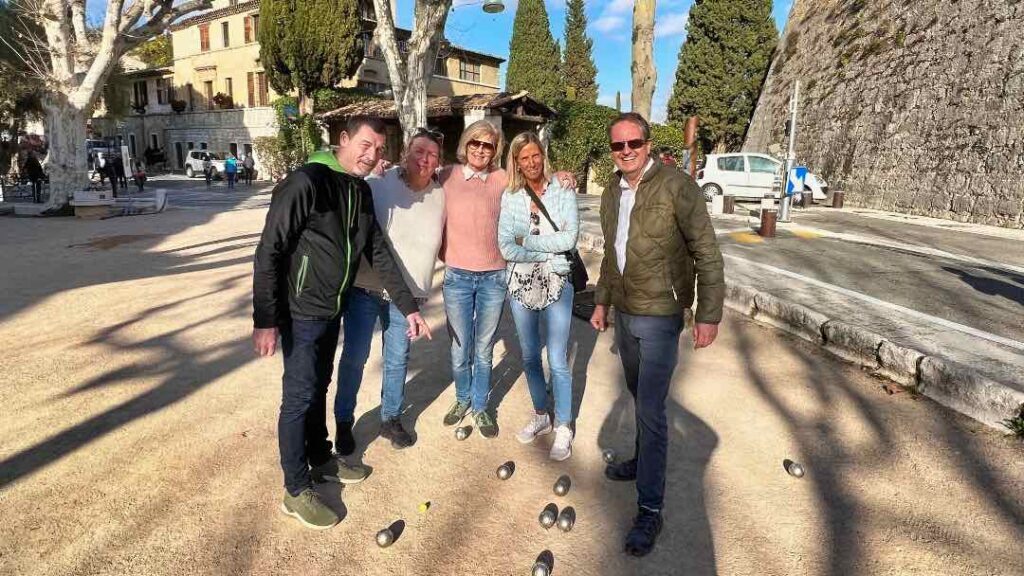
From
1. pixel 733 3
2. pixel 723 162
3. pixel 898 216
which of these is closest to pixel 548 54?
pixel 733 3

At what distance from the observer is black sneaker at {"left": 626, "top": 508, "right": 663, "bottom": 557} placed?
2.49 m

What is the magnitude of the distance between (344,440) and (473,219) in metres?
1.50

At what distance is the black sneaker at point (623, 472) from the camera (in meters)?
3.09

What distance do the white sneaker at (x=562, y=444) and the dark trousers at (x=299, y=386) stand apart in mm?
1371

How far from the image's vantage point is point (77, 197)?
1585cm

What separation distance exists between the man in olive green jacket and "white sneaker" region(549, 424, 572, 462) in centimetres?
74

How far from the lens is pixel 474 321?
11.8ft

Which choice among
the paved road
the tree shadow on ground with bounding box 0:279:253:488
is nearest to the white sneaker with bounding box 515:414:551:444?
the tree shadow on ground with bounding box 0:279:253:488

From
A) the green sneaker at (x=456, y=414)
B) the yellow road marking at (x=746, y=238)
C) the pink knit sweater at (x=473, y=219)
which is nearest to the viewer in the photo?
the pink knit sweater at (x=473, y=219)

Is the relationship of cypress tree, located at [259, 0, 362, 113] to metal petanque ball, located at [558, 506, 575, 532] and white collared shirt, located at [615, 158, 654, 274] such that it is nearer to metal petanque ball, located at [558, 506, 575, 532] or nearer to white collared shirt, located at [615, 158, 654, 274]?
white collared shirt, located at [615, 158, 654, 274]

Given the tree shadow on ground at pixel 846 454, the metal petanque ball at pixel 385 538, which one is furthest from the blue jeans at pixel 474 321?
the tree shadow on ground at pixel 846 454

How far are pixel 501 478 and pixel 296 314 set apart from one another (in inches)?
55.2

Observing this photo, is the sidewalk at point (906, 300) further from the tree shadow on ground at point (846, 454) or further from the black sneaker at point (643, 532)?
the black sneaker at point (643, 532)

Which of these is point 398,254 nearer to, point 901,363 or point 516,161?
point 516,161
